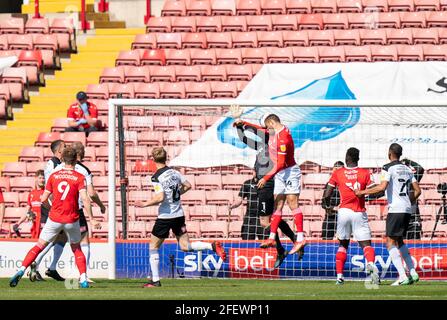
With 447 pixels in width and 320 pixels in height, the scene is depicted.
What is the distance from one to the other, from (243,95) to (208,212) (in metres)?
4.25

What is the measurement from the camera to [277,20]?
2733cm

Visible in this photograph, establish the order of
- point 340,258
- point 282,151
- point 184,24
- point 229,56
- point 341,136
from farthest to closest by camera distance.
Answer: point 184,24
point 229,56
point 341,136
point 282,151
point 340,258

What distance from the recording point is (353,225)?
688 inches

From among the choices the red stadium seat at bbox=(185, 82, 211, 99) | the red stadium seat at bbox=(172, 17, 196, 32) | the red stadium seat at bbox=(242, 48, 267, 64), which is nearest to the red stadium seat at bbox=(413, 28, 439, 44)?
the red stadium seat at bbox=(242, 48, 267, 64)

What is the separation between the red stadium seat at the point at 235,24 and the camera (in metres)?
27.5

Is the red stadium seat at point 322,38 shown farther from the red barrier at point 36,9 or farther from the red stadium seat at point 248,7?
the red barrier at point 36,9

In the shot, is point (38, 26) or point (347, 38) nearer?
point (347, 38)

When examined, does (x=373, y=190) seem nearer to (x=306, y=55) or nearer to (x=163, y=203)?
(x=163, y=203)

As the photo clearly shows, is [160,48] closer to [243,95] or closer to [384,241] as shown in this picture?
[243,95]

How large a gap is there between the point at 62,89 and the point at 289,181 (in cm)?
1002

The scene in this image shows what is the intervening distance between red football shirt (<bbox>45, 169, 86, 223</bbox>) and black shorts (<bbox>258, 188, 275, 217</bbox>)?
129 inches

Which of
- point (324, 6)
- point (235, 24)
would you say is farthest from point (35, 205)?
point (324, 6)

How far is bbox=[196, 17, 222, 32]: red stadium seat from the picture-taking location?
27.6 metres

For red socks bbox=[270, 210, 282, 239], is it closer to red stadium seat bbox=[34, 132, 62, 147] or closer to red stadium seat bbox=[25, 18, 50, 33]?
red stadium seat bbox=[34, 132, 62, 147]
